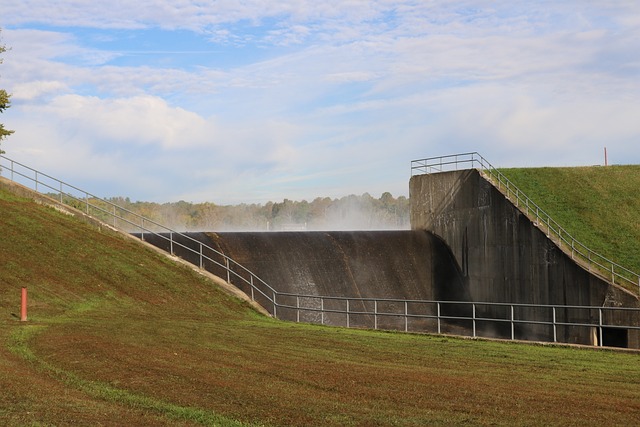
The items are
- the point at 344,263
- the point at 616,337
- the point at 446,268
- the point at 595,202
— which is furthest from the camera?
the point at 446,268

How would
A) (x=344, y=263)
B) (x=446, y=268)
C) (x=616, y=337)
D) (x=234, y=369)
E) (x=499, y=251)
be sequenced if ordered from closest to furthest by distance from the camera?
1. (x=234, y=369)
2. (x=616, y=337)
3. (x=499, y=251)
4. (x=344, y=263)
5. (x=446, y=268)

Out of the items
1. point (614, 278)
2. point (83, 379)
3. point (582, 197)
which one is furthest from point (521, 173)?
point (83, 379)

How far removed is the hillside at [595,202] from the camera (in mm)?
41656

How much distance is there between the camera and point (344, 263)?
4472cm

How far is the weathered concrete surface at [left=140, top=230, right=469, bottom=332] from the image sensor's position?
4166 cm

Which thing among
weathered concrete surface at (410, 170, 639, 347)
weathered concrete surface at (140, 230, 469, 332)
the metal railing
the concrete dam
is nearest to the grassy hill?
the metal railing

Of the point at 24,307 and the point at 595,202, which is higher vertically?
the point at 595,202

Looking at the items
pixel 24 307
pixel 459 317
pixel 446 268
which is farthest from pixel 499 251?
pixel 24 307

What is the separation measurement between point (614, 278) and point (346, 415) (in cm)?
2792

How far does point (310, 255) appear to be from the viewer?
44.3 metres

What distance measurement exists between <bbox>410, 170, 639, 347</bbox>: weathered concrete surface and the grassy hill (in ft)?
42.1

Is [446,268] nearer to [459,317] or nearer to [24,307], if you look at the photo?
[459,317]

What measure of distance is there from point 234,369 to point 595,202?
33.0 m

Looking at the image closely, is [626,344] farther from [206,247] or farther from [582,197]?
[206,247]
